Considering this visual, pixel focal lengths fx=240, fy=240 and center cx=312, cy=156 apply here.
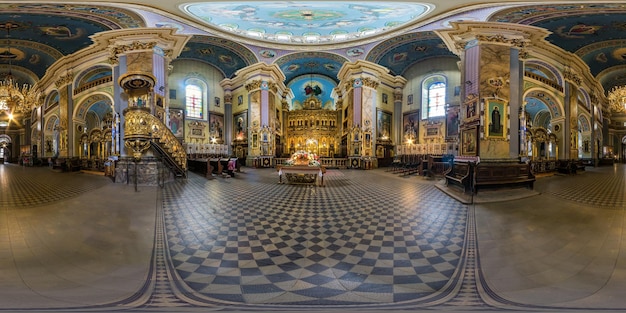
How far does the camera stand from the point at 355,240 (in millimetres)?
2508

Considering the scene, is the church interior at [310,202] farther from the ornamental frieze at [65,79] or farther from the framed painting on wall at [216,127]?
the framed painting on wall at [216,127]

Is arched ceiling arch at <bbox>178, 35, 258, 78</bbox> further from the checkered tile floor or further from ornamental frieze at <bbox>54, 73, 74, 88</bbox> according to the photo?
the checkered tile floor

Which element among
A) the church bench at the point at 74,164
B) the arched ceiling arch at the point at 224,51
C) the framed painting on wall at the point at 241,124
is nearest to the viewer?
the arched ceiling arch at the point at 224,51

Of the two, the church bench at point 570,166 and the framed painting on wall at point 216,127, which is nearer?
the church bench at point 570,166

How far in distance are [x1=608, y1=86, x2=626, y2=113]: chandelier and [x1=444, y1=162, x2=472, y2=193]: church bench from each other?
363 centimetres

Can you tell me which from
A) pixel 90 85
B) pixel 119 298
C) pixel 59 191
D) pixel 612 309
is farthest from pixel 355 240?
pixel 90 85

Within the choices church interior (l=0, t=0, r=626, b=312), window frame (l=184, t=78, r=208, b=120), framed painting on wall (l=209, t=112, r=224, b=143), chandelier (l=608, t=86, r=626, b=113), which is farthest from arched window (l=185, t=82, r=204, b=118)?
chandelier (l=608, t=86, r=626, b=113)

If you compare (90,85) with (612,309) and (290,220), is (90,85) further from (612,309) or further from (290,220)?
(612,309)

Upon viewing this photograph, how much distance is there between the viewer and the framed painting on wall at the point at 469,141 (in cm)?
767

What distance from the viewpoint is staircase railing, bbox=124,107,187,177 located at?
Answer: 20.2ft

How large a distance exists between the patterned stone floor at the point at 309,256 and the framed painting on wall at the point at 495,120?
381 centimetres

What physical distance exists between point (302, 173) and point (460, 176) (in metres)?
4.13

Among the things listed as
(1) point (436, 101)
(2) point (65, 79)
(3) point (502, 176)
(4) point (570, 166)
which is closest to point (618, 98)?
(3) point (502, 176)

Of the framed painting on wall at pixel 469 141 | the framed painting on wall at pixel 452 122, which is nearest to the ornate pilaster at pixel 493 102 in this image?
the framed painting on wall at pixel 469 141
